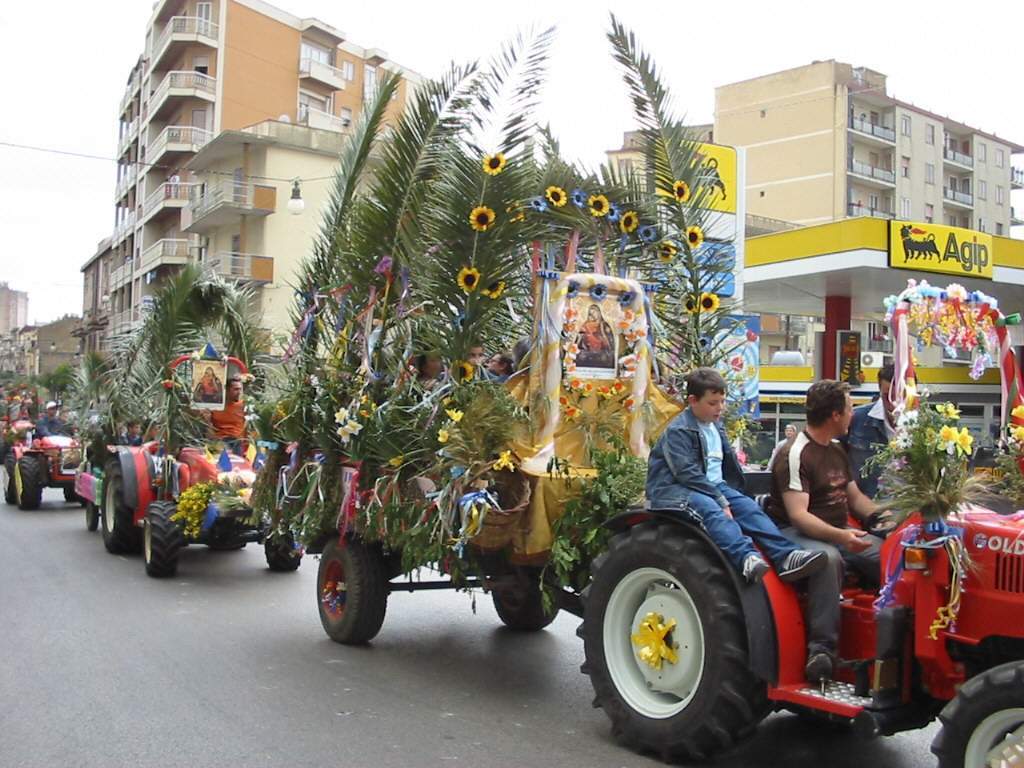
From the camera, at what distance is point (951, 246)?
2278 cm

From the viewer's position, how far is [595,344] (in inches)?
273

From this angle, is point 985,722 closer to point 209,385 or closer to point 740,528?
point 740,528

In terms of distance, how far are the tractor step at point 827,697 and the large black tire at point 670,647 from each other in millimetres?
185

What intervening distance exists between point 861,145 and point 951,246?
1860 inches

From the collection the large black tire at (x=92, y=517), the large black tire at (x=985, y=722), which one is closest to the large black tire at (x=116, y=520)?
the large black tire at (x=92, y=517)

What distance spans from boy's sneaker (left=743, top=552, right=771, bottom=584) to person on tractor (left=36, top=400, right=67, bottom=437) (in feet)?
60.2

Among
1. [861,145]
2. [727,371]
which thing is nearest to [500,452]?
[727,371]

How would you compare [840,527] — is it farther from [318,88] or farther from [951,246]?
[318,88]

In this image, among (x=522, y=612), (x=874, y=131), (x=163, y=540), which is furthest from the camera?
(x=874, y=131)

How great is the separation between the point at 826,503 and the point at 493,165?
10.1 feet

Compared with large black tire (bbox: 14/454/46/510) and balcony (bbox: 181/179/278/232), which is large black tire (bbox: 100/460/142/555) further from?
balcony (bbox: 181/179/278/232)

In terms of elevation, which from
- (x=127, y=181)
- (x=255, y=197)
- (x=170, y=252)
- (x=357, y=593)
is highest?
(x=127, y=181)

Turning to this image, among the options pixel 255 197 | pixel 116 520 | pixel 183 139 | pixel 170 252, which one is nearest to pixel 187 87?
pixel 183 139

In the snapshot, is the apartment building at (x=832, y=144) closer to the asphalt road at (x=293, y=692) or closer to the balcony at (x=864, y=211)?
the balcony at (x=864, y=211)
